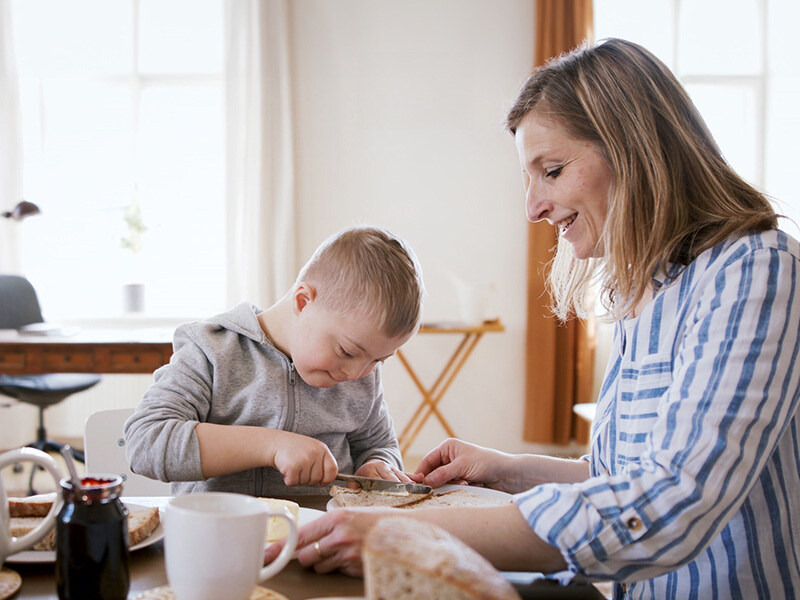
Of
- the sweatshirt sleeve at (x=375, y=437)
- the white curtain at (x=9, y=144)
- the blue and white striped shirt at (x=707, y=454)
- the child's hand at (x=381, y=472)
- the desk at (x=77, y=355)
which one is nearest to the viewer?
the blue and white striped shirt at (x=707, y=454)

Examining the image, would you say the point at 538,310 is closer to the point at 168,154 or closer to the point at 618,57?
the point at 168,154

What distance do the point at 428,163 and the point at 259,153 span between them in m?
0.99

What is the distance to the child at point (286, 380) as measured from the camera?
110 centimetres

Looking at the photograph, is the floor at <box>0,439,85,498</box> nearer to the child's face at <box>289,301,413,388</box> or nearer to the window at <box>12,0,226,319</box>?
the window at <box>12,0,226,319</box>

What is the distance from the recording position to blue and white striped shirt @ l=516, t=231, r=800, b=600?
76cm

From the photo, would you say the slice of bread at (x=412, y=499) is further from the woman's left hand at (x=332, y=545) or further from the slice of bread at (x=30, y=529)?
the slice of bread at (x=30, y=529)

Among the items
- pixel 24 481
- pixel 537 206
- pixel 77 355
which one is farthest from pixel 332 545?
pixel 24 481

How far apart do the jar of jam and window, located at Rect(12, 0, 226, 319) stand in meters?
3.97

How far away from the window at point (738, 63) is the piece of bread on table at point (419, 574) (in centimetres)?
427

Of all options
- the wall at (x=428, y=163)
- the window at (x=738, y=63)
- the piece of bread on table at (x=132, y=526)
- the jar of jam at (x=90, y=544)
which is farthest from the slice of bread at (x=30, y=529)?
the window at (x=738, y=63)

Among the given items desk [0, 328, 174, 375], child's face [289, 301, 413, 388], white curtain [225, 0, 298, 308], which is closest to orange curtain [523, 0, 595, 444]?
white curtain [225, 0, 298, 308]

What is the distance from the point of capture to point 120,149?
4477 mm

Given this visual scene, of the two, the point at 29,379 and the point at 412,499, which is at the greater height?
the point at 412,499

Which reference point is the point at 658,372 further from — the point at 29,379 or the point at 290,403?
the point at 29,379
